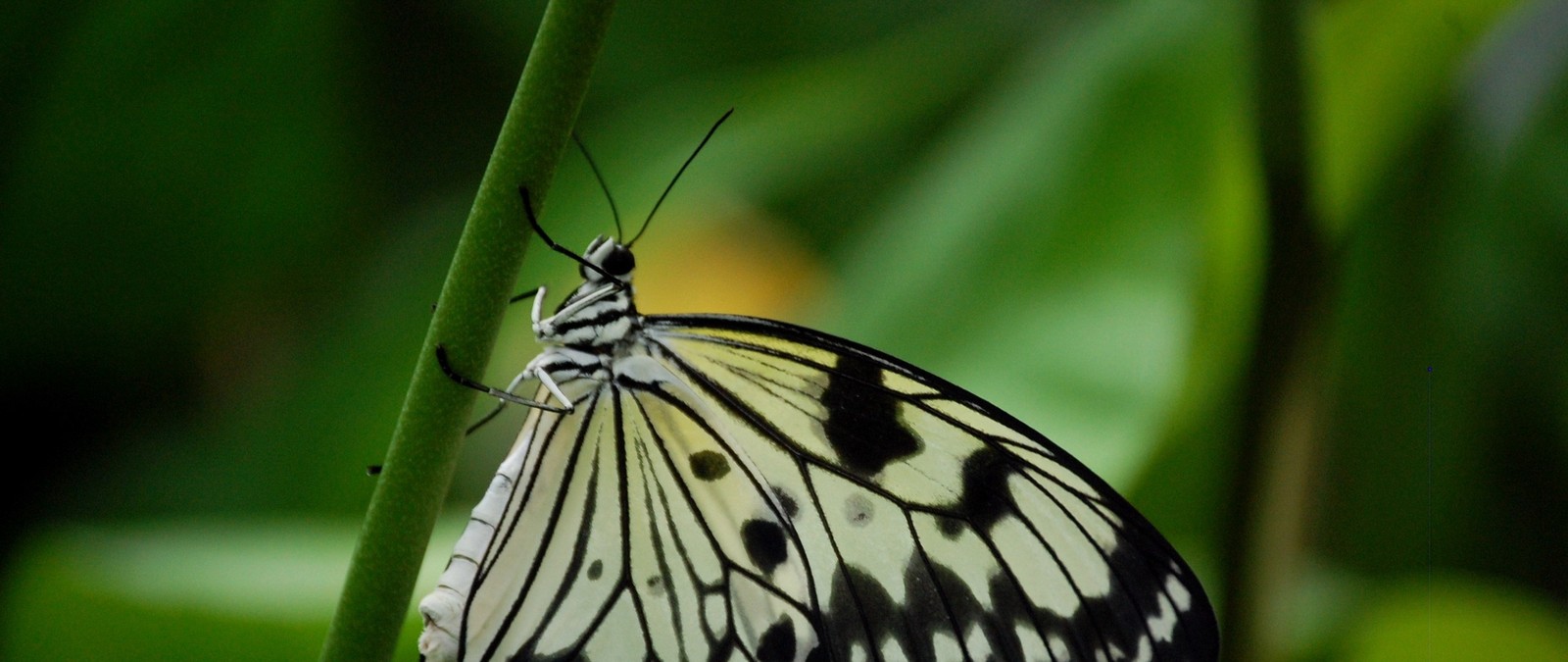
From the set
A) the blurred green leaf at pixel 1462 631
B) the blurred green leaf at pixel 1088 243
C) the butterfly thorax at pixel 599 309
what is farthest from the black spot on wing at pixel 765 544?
the blurred green leaf at pixel 1462 631

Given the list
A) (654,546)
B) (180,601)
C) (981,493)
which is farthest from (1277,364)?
(180,601)

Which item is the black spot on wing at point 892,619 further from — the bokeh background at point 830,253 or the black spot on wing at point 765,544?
the bokeh background at point 830,253

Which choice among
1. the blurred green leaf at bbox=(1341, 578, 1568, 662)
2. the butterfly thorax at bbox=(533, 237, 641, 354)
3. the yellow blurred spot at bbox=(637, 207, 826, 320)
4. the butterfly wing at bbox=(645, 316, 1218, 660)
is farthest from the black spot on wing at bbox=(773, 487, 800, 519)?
the yellow blurred spot at bbox=(637, 207, 826, 320)

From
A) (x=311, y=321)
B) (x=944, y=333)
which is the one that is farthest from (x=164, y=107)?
(x=944, y=333)

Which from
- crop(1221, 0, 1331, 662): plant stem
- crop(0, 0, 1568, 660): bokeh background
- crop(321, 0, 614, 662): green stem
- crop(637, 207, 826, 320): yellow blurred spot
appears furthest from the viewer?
crop(637, 207, 826, 320): yellow blurred spot

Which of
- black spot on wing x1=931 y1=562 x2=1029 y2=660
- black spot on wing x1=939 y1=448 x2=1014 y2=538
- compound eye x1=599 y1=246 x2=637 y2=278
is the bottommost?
black spot on wing x1=931 y1=562 x2=1029 y2=660

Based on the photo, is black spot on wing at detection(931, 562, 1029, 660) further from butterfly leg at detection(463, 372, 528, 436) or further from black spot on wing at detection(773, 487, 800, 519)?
butterfly leg at detection(463, 372, 528, 436)

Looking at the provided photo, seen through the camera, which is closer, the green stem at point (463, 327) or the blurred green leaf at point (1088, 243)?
the green stem at point (463, 327)
